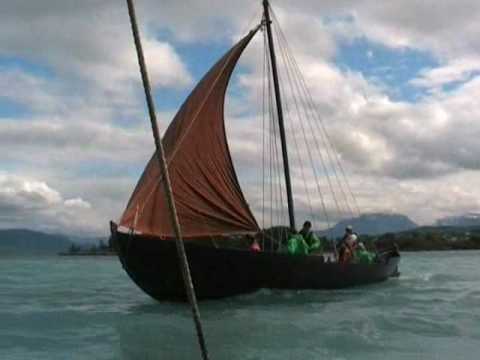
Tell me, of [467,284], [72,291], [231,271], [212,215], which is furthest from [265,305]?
[467,284]

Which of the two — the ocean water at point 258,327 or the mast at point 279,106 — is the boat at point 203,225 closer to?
the ocean water at point 258,327

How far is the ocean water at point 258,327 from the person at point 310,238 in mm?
1503

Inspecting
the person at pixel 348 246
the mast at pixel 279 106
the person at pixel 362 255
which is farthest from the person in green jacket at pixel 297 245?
the person at pixel 362 255

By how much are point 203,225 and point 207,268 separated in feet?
4.65

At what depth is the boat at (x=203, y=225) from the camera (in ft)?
61.7

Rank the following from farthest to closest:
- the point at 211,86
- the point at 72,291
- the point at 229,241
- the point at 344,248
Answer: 1. the point at 72,291
2. the point at 344,248
3. the point at 229,241
4. the point at 211,86

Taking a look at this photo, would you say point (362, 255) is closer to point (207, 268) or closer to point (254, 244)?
point (254, 244)

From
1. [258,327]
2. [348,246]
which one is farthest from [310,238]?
[258,327]

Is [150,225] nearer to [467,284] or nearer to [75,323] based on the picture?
[75,323]

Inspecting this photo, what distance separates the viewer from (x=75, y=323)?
→ 57.8 ft

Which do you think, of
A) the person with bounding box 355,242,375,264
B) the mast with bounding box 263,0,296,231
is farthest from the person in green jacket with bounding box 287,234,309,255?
the person with bounding box 355,242,375,264

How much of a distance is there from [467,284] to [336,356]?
2049 cm

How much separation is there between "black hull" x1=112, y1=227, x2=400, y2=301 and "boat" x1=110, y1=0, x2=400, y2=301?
0.03 meters

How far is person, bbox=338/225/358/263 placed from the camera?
25.1 metres
